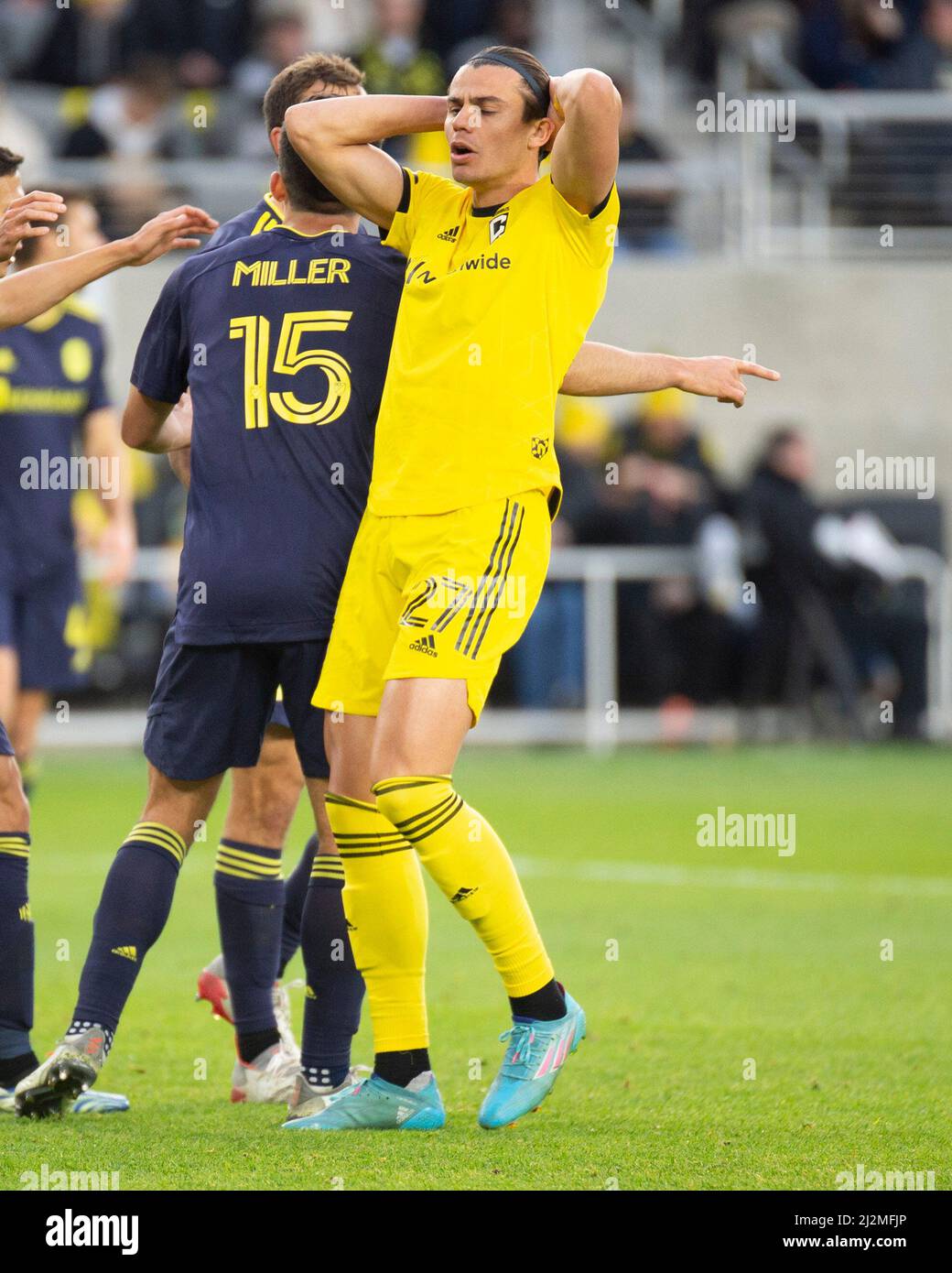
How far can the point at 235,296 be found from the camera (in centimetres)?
471

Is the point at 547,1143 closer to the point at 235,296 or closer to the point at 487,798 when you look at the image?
the point at 235,296

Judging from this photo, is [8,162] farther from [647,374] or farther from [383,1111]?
[383,1111]

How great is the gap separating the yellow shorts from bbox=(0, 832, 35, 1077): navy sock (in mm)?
945

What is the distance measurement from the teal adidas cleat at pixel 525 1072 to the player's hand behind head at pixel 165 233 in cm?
195

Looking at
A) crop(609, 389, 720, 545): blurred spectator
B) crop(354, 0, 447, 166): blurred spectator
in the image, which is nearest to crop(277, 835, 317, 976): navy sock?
crop(609, 389, 720, 545): blurred spectator

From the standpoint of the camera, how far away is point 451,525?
14.6ft

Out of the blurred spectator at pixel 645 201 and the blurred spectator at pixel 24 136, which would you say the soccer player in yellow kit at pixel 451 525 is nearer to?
the blurred spectator at pixel 24 136

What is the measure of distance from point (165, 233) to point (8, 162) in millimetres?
672

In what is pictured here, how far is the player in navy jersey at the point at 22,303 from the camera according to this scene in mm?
4621

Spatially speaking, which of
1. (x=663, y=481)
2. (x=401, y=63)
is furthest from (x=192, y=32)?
(x=663, y=481)

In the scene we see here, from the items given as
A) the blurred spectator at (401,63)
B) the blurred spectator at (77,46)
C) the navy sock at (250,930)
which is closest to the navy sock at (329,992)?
the navy sock at (250,930)

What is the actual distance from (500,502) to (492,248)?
0.58 m

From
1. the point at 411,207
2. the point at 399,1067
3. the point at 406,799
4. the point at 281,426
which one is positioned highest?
the point at 411,207

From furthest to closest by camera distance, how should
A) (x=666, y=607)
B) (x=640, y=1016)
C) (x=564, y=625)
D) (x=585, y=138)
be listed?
(x=666, y=607), (x=564, y=625), (x=640, y=1016), (x=585, y=138)
